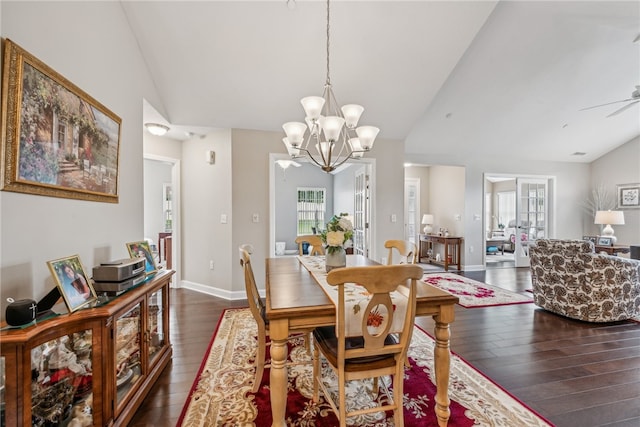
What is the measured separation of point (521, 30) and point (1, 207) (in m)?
4.91

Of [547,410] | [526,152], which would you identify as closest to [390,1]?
[547,410]

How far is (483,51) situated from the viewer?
145 inches

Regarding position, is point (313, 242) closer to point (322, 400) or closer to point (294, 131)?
point (294, 131)

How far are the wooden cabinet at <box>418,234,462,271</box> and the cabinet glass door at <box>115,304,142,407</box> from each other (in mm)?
5697

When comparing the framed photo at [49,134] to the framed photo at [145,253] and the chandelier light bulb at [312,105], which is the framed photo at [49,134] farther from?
the chandelier light bulb at [312,105]

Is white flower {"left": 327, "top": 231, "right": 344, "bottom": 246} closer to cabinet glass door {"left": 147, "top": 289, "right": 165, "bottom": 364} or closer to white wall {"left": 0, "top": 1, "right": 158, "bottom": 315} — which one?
cabinet glass door {"left": 147, "top": 289, "right": 165, "bottom": 364}

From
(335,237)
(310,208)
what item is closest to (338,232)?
(335,237)

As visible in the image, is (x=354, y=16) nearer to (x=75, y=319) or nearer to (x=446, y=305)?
(x=446, y=305)

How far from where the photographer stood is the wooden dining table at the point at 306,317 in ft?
4.52

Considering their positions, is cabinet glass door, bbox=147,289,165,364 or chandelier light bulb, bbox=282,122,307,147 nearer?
cabinet glass door, bbox=147,289,165,364

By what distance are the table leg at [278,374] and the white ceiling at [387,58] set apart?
284cm

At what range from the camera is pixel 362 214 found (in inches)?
187

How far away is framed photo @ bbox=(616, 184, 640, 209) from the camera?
19.6 ft

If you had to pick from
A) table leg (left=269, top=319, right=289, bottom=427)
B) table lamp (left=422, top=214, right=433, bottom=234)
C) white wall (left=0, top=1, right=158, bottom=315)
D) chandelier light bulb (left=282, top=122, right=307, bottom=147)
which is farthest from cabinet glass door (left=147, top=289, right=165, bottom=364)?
table lamp (left=422, top=214, right=433, bottom=234)
